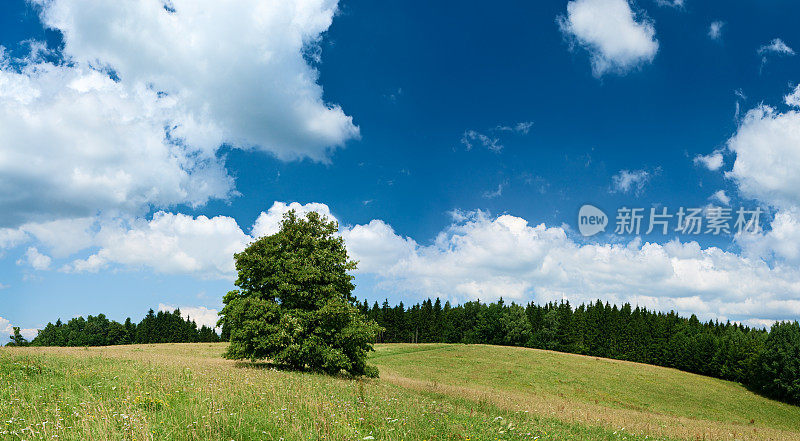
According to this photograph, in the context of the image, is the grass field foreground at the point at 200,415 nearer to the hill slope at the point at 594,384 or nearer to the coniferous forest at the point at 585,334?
the hill slope at the point at 594,384

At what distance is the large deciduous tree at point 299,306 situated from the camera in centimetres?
2597

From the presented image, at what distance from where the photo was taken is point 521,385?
4897 centimetres

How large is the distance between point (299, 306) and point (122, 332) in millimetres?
129351

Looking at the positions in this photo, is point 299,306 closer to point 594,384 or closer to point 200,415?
point 200,415

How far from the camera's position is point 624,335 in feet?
347

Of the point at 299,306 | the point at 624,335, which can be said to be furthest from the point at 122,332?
the point at 624,335

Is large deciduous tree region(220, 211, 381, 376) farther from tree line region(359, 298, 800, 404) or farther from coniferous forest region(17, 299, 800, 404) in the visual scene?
coniferous forest region(17, 299, 800, 404)

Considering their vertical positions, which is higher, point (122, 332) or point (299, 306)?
point (299, 306)

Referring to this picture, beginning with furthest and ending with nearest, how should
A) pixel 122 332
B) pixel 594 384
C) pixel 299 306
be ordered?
1. pixel 122 332
2. pixel 594 384
3. pixel 299 306

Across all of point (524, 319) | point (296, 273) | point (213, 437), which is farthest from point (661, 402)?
point (524, 319)

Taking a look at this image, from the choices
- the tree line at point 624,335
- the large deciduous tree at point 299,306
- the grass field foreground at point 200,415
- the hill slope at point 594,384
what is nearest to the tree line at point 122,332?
the tree line at point 624,335

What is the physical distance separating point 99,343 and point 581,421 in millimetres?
143045

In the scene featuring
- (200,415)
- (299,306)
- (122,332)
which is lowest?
(122,332)

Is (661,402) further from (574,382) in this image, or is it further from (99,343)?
(99,343)
